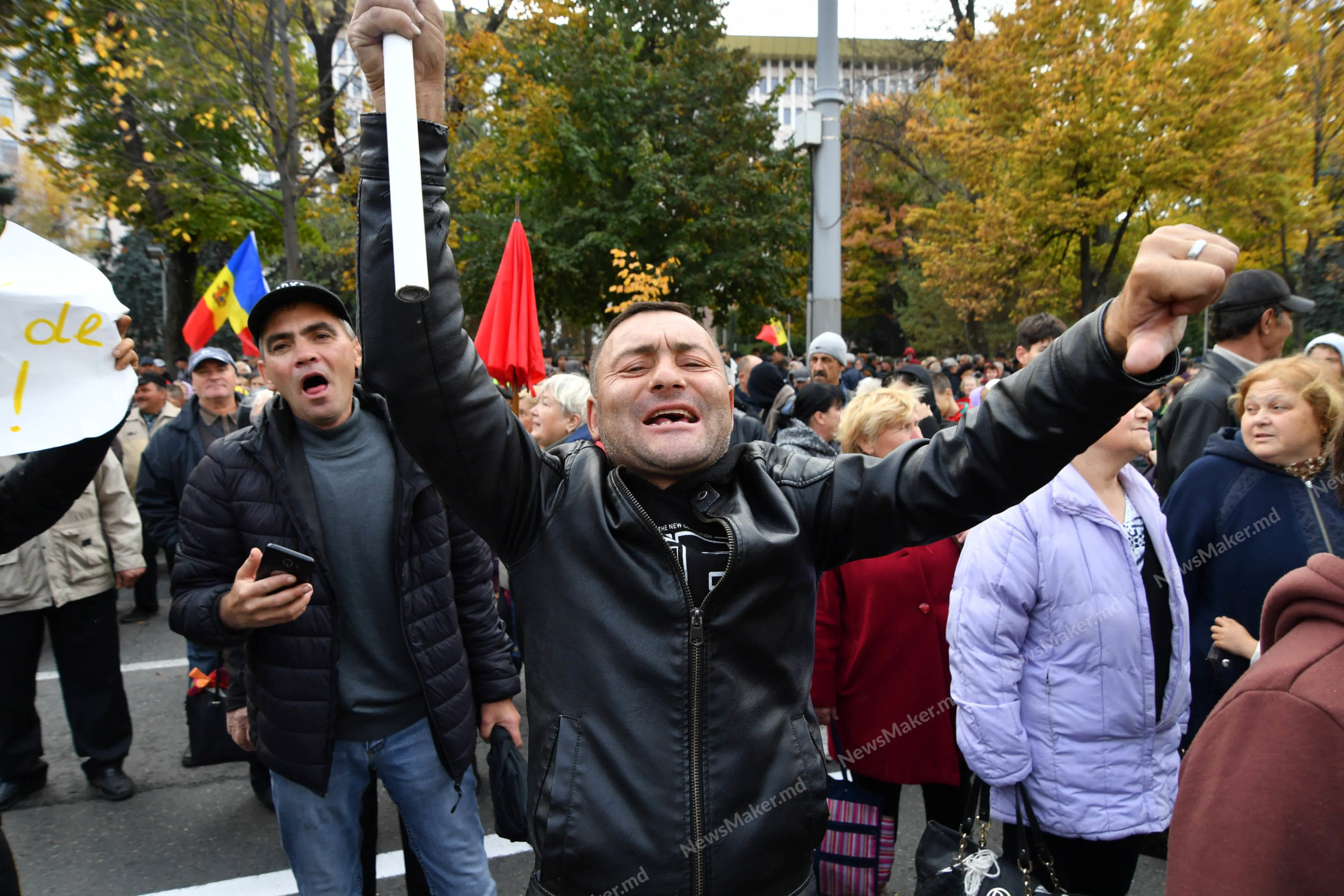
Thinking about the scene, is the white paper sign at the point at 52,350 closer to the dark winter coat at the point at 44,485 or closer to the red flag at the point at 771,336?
the dark winter coat at the point at 44,485

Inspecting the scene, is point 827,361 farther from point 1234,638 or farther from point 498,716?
point 498,716

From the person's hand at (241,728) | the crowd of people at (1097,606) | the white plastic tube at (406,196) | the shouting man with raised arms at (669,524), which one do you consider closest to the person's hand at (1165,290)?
the shouting man with raised arms at (669,524)

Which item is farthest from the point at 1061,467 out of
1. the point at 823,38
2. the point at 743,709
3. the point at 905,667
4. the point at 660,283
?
the point at 660,283

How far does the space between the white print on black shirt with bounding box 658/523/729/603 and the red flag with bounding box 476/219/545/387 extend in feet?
12.5

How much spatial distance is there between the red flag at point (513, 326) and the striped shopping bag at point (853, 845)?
3.23 meters

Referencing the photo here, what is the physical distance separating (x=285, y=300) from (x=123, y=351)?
44cm

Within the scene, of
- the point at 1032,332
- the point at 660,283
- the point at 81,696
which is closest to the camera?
the point at 81,696

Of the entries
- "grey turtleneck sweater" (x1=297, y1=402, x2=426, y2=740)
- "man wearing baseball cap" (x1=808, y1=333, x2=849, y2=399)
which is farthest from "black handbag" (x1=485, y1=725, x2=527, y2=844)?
"man wearing baseball cap" (x1=808, y1=333, x2=849, y2=399)

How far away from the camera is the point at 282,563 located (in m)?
2.22

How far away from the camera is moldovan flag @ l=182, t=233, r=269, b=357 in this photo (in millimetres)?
7375

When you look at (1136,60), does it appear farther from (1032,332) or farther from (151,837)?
(151,837)

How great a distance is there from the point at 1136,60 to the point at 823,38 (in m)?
6.89

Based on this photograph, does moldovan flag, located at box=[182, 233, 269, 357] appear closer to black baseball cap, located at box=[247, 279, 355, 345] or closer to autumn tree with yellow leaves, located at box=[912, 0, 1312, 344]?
black baseball cap, located at box=[247, 279, 355, 345]

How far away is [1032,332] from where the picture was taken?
16.4 feet
